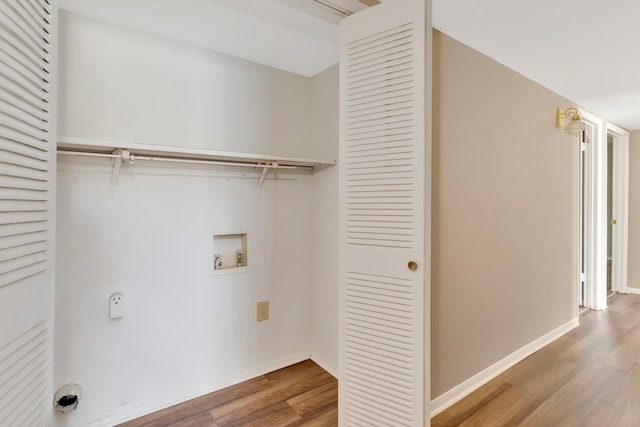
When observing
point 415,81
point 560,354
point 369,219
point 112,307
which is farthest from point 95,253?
point 560,354

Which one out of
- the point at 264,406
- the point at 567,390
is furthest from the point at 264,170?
the point at 567,390

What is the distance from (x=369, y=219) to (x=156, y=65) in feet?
5.04

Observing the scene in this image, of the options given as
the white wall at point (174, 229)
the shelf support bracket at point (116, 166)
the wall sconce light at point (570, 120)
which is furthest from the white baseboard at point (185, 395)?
the wall sconce light at point (570, 120)

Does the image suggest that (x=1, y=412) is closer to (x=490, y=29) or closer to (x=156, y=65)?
(x=156, y=65)

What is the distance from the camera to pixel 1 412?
2.32 feet

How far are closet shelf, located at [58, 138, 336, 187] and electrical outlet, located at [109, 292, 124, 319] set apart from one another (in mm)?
632

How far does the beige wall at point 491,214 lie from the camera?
5.74 ft

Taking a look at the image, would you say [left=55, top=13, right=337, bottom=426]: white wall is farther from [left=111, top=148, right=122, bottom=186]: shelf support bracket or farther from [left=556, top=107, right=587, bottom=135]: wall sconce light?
[left=556, top=107, right=587, bottom=135]: wall sconce light

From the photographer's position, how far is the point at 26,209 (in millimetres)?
819

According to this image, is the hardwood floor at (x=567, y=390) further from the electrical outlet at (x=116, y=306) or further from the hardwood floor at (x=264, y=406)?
the electrical outlet at (x=116, y=306)

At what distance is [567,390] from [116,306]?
2.84 metres

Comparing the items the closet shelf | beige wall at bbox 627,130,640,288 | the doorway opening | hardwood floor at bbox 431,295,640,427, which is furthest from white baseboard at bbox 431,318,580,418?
beige wall at bbox 627,130,640,288

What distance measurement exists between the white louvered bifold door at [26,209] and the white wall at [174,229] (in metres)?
0.74

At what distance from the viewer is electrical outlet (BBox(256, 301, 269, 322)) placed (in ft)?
7.04
